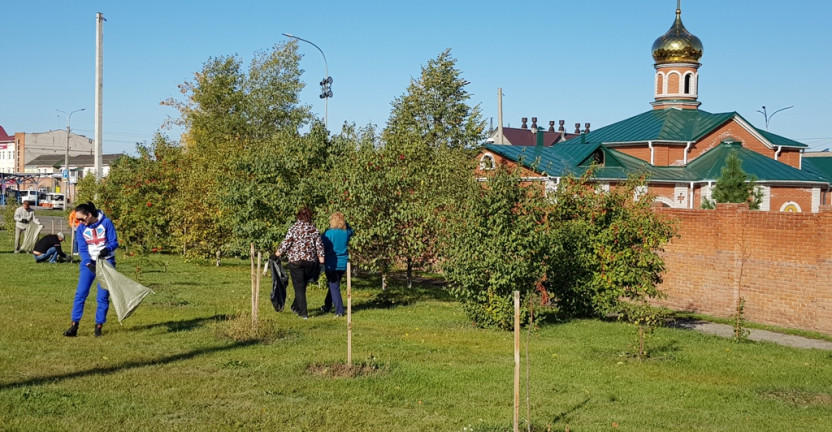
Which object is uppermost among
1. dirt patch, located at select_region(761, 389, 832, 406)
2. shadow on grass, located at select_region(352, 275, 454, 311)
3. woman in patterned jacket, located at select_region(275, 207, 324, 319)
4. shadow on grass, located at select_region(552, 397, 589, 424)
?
woman in patterned jacket, located at select_region(275, 207, 324, 319)

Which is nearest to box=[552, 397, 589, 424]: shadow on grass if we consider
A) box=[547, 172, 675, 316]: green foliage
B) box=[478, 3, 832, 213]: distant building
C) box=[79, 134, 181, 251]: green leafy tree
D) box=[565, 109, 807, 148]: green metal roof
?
box=[547, 172, 675, 316]: green foliage

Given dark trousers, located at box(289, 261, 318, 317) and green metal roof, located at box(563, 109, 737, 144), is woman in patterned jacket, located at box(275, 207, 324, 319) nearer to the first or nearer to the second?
dark trousers, located at box(289, 261, 318, 317)

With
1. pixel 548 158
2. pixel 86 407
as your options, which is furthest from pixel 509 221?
pixel 548 158

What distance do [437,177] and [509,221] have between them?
173 inches

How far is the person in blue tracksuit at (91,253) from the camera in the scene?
10.9m

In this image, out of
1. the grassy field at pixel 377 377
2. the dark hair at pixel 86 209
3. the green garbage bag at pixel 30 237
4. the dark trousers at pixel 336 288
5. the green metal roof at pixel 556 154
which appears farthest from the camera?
the green metal roof at pixel 556 154

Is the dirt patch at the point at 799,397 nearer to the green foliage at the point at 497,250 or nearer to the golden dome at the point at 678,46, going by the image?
the green foliage at the point at 497,250

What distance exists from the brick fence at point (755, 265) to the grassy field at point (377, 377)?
328cm

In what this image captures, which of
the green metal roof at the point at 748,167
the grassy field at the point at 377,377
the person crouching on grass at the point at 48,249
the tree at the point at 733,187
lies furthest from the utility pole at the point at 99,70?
the green metal roof at the point at 748,167

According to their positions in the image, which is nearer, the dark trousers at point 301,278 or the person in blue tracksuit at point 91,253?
the person in blue tracksuit at point 91,253

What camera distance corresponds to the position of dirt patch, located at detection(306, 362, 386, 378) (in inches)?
350

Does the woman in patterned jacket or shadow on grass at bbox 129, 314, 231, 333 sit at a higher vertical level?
the woman in patterned jacket

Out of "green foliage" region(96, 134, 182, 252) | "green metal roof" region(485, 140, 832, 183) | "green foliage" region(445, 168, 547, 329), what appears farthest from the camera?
"green metal roof" region(485, 140, 832, 183)

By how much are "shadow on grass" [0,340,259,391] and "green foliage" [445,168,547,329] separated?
3.42m
